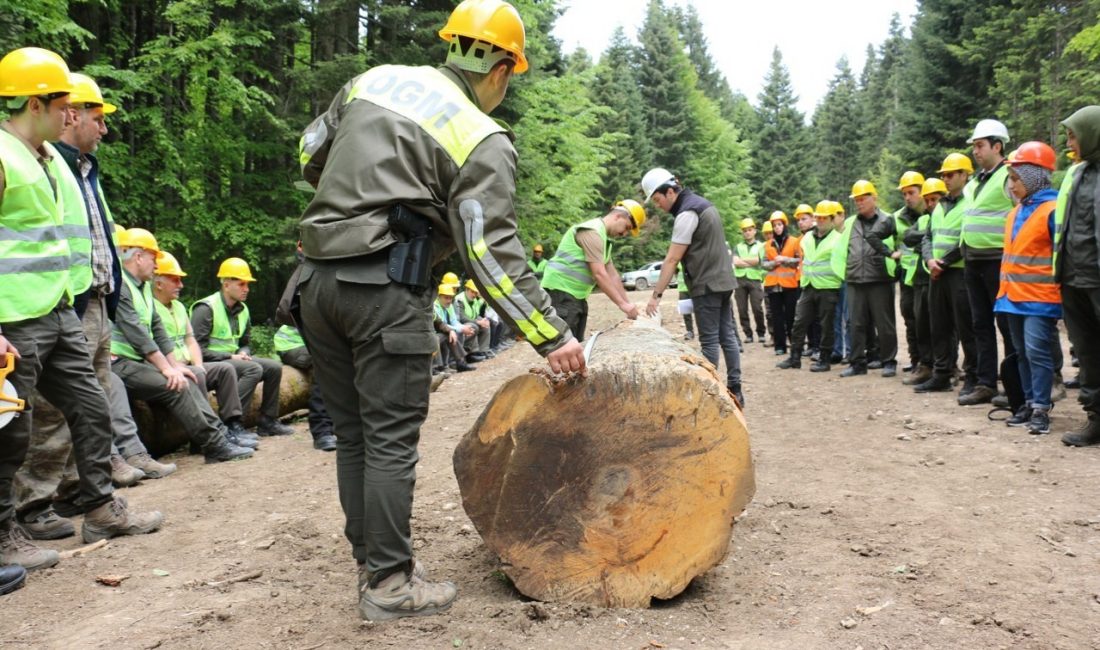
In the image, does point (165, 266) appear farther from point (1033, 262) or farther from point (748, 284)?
point (748, 284)

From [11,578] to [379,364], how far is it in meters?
2.05

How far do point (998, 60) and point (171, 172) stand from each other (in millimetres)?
20820

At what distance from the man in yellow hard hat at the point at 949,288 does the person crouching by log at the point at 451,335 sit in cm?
629

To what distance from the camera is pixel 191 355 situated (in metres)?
6.67

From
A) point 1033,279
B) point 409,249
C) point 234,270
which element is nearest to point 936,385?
point 1033,279

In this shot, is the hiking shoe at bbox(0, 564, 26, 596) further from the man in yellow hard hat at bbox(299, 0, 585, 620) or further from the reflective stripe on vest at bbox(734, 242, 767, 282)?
the reflective stripe on vest at bbox(734, 242, 767, 282)

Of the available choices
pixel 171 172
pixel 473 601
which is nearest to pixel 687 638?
pixel 473 601

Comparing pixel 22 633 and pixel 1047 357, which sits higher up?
pixel 1047 357

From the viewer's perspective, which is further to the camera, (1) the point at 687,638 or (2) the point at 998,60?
(2) the point at 998,60

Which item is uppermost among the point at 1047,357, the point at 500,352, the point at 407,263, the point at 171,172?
the point at 171,172

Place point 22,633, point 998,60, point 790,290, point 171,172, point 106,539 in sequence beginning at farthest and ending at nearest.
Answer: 1. point 998,60
2. point 171,172
3. point 790,290
4. point 106,539
5. point 22,633

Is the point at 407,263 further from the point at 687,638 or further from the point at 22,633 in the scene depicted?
the point at 22,633

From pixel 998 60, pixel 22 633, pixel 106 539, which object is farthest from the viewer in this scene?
pixel 998 60

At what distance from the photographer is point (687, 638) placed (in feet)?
9.23
